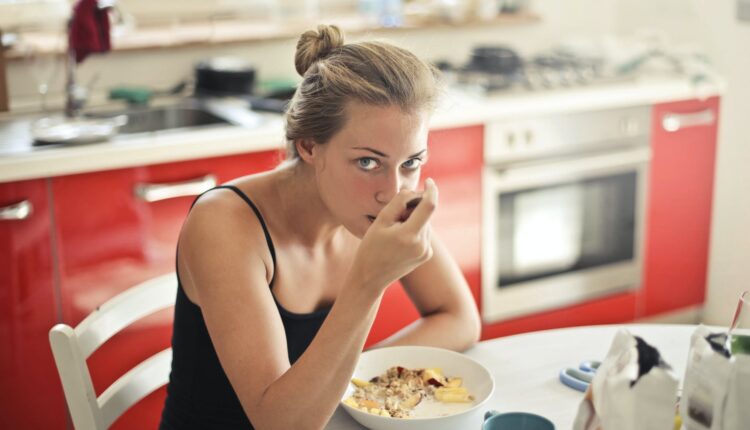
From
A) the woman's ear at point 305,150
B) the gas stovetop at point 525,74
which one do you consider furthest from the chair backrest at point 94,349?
the gas stovetop at point 525,74

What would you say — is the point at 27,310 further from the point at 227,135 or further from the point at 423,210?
the point at 423,210

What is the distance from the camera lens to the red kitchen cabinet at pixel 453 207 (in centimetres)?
266

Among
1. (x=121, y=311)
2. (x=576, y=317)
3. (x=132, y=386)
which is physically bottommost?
(x=576, y=317)

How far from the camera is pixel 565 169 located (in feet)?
9.46

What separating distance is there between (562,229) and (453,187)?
474mm

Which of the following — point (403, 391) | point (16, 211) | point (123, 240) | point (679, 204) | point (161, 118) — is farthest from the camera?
point (679, 204)

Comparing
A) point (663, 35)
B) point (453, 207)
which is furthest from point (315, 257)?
point (663, 35)

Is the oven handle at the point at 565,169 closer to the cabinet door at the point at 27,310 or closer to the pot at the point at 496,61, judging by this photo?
the pot at the point at 496,61

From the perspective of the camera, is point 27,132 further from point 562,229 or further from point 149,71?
point 562,229

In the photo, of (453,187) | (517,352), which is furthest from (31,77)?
(517,352)

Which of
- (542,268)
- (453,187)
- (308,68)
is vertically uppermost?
(308,68)

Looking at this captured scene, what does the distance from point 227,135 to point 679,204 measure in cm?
167

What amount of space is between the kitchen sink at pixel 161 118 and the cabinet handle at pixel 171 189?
0.36m

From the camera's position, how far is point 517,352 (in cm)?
148
